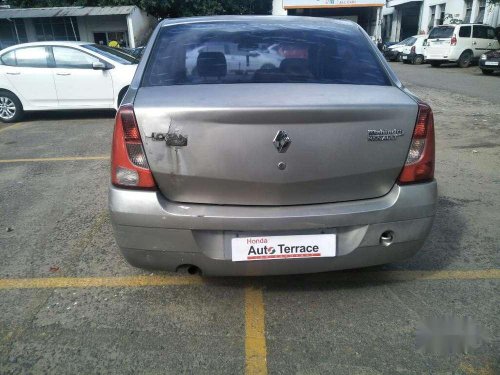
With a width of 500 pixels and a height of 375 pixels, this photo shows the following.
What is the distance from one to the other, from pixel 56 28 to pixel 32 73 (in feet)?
85.9

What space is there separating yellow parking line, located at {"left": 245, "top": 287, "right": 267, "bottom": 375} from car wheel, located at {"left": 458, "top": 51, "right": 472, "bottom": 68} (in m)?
20.7

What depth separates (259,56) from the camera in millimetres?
2674

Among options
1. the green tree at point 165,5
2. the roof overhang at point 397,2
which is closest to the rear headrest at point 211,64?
the green tree at point 165,5

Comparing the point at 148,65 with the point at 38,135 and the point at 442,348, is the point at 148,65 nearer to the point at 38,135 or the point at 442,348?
the point at 442,348

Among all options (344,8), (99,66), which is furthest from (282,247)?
(344,8)

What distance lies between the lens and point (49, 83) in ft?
27.7

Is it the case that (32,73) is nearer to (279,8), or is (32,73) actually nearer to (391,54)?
(391,54)

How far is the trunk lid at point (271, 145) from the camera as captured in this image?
2.08m

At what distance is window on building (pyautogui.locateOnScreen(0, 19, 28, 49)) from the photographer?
99.0 feet

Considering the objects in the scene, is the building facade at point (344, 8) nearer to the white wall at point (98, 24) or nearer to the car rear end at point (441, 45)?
the car rear end at point (441, 45)

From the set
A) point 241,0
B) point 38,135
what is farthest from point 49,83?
point 241,0

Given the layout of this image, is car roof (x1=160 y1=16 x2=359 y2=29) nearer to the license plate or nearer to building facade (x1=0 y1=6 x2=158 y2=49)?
the license plate

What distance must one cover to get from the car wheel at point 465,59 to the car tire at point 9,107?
61.4ft

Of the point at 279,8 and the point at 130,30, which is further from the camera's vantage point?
the point at 279,8
